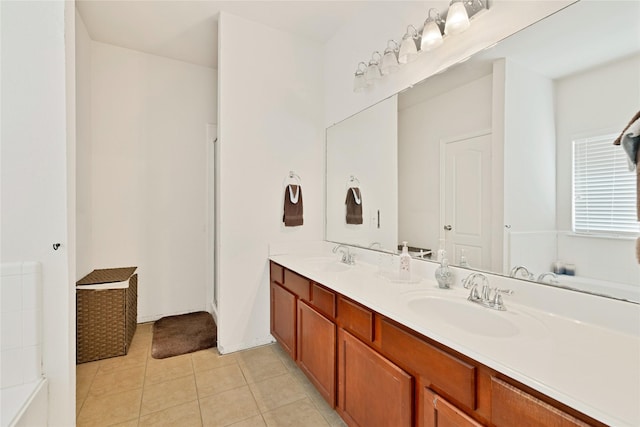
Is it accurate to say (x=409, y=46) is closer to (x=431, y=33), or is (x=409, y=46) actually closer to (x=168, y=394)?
(x=431, y=33)

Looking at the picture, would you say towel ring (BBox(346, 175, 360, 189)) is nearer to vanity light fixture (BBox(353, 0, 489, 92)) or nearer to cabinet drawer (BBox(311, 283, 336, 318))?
vanity light fixture (BBox(353, 0, 489, 92))

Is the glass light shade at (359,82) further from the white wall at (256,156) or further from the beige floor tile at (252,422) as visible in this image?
the beige floor tile at (252,422)

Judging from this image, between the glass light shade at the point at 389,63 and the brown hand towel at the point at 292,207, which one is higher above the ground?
the glass light shade at the point at 389,63

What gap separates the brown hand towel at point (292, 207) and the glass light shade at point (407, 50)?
1.36 m

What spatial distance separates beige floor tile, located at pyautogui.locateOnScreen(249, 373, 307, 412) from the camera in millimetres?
1815

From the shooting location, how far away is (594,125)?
106 cm

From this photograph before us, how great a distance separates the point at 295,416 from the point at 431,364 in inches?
43.6

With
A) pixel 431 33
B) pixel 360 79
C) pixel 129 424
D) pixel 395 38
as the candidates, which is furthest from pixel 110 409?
pixel 395 38

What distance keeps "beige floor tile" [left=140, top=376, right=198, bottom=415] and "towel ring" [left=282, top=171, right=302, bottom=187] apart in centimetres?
172

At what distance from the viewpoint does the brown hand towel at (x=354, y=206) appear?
8.01 feet
